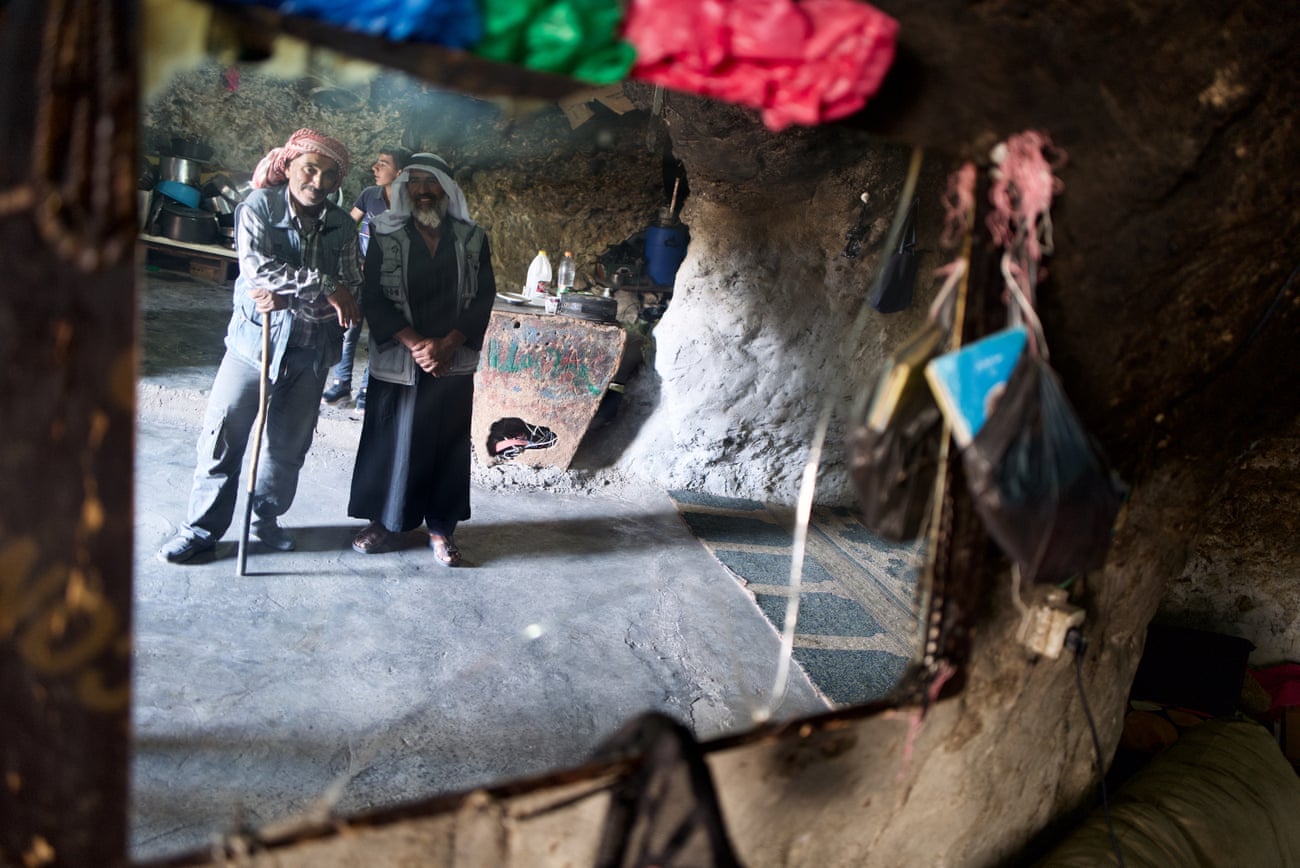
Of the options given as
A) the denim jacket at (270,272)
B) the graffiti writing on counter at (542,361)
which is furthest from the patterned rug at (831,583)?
the denim jacket at (270,272)

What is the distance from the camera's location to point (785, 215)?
5.80 metres

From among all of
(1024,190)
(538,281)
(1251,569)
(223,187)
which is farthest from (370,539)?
(223,187)

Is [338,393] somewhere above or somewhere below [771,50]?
below

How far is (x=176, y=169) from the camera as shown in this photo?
9062 mm

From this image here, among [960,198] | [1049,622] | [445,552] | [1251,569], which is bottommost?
[445,552]

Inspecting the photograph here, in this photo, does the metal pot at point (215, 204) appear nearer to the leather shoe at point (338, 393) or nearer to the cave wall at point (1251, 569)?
the leather shoe at point (338, 393)

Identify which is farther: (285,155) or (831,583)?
(831,583)

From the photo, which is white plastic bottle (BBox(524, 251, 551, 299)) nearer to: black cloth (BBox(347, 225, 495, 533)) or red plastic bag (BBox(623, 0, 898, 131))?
black cloth (BBox(347, 225, 495, 533))

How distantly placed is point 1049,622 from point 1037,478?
2.23 ft

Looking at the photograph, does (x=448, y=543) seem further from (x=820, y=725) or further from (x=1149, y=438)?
(x=1149, y=438)

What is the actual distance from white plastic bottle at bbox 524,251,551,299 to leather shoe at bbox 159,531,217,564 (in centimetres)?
294

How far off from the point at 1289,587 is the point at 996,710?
10.9 feet

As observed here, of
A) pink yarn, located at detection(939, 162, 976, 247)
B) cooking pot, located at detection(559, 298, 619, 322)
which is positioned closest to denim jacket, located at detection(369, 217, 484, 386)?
cooking pot, located at detection(559, 298, 619, 322)

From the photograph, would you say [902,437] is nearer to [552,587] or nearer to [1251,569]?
[552,587]
